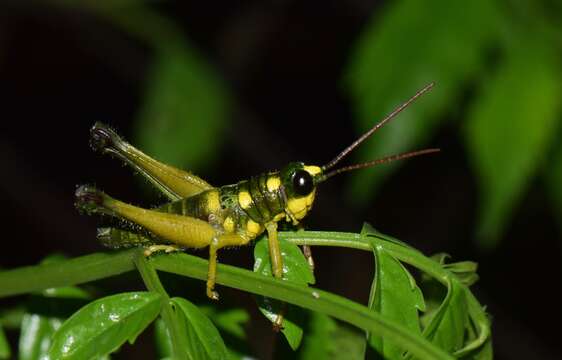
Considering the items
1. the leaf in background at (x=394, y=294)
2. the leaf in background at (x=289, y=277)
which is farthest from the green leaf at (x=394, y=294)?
the leaf in background at (x=289, y=277)

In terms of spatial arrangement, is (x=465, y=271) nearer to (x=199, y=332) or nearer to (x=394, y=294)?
(x=394, y=294)

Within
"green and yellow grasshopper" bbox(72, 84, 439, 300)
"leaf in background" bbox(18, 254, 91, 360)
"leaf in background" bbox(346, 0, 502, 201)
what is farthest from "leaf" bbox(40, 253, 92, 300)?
"leaf in background" bbox(346, 0, 502, 201)

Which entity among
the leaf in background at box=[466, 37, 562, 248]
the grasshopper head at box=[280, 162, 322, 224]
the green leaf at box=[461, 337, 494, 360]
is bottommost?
the green leaf at box=[461, 337, 494, 360]

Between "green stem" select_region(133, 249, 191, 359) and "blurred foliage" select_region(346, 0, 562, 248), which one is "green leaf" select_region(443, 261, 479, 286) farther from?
"blurred foliage" select_region(346, 0, 562, 248)

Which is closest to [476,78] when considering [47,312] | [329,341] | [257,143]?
[329,341]

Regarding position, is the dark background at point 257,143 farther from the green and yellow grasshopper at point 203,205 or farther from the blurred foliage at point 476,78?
the green and yellow grasshopper at point 203,205


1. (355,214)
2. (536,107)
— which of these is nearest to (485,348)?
(536,107)
